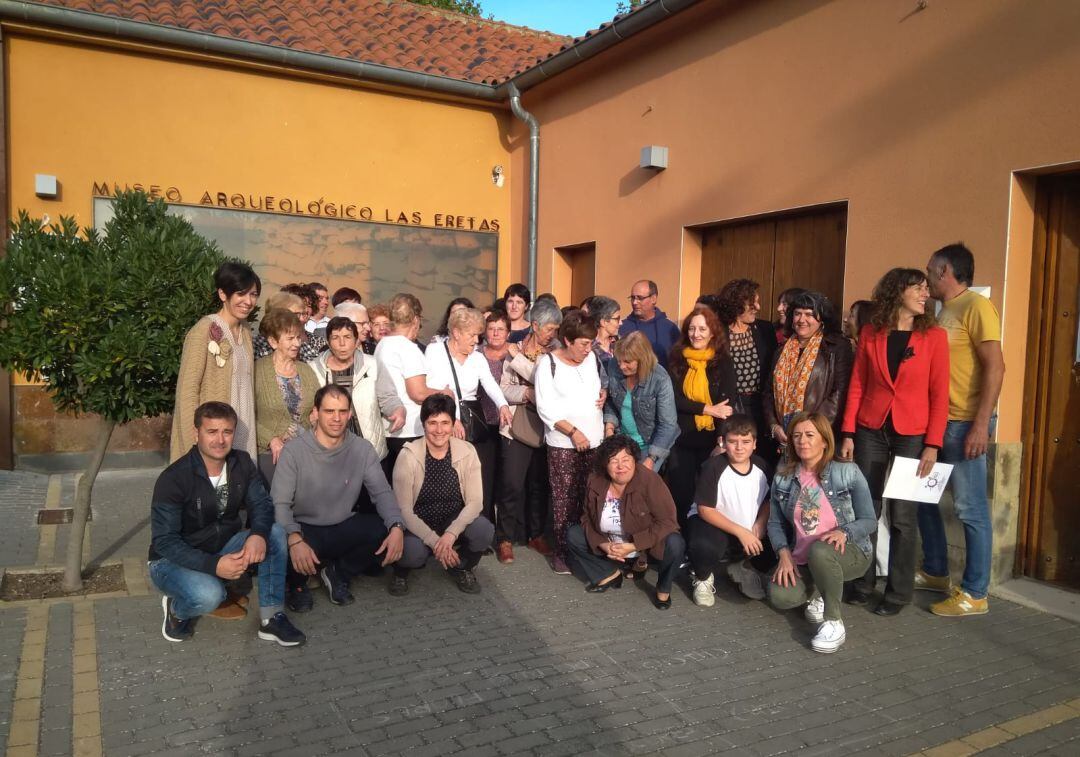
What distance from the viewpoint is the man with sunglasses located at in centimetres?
641

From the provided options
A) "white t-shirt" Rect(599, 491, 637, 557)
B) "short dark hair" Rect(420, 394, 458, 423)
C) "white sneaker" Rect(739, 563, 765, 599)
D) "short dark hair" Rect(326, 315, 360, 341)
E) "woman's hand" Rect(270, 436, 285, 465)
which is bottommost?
"white sneaker" Rect(739, 563, 765, 599)

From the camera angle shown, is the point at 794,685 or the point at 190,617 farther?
the point at 190,617

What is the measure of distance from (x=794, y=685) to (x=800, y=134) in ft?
15.1

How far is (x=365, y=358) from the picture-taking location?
5.59 meters

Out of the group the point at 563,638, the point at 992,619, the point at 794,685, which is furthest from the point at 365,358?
the point at 992,619

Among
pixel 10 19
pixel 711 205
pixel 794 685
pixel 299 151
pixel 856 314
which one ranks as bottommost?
pixel 794 685

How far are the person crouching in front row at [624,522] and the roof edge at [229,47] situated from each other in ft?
21.9

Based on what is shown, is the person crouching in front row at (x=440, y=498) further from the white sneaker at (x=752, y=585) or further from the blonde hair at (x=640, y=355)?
the white sneaker at (x=752, y=585)

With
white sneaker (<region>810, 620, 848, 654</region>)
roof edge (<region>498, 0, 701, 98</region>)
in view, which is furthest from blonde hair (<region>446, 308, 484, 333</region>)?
roof edge (<region>498, 0, 701, 98</region>)

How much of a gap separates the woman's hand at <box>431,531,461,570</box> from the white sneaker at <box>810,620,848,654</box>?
86.0 inches

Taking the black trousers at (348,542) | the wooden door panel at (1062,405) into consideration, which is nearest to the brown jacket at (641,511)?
the black trousers at (348,542)

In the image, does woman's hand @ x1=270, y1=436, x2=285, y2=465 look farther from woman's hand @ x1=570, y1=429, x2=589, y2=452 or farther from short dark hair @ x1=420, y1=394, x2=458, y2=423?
woman's hand @ x1=570, y1=429, x2=589, y2=452

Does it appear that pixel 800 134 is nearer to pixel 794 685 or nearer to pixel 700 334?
pixel 700 334

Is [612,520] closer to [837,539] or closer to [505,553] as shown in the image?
[505,553]
